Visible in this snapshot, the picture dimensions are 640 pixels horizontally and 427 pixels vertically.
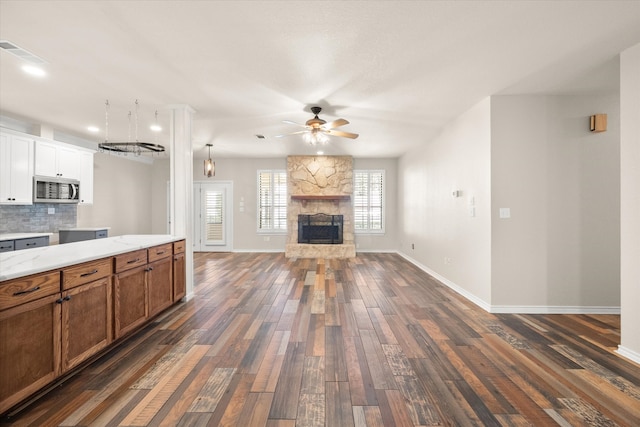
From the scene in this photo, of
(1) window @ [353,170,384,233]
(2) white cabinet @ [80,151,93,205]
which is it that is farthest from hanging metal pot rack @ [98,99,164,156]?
(1) window @ [353,170,384,233]

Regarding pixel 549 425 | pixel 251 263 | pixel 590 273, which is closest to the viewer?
pixel 549 425

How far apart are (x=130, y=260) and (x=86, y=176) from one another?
4.07m

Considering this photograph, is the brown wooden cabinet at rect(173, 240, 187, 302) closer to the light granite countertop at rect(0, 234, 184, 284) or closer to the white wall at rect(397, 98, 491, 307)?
the light granite countertop at rect(0, 234, 184, 284)

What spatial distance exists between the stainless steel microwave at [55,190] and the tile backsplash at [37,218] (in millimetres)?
462

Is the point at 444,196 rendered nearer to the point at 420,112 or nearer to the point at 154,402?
the point at 420,112

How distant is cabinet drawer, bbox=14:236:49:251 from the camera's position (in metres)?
4.10

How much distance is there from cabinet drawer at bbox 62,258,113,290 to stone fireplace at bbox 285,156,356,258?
535 cm

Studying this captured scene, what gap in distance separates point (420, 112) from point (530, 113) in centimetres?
130

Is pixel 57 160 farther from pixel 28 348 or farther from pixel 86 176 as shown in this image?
pixel 28 348

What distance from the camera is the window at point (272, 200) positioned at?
26.4 ft

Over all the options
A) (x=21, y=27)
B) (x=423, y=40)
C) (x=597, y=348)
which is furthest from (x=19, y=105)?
(x=597, y=348)

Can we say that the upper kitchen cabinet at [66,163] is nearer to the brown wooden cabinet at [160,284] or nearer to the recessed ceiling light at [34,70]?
the recessed ceiling light at [34,70]

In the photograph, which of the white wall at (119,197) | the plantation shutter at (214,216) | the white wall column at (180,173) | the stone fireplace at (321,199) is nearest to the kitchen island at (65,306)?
the white wall column at (180,173)

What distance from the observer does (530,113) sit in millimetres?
3441
